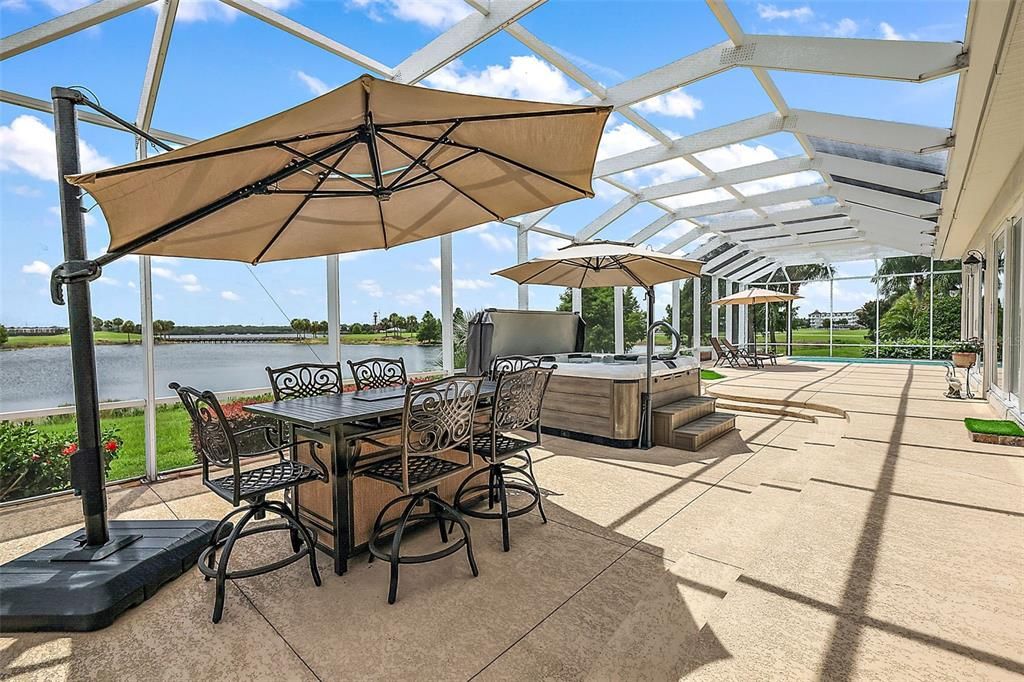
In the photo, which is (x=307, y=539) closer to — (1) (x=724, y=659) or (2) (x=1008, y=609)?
(1) (x=724, y=659)

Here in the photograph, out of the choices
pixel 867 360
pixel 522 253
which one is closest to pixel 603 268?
pixel 522 253

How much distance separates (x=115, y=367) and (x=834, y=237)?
14.7 m

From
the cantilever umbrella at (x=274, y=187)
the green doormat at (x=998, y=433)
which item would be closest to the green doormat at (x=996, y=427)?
the green doormat at (x=998, y=433)

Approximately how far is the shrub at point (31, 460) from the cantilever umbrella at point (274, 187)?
6.28 ft

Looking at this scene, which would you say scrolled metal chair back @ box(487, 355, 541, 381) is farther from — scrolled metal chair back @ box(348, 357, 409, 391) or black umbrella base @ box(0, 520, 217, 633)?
black umbrella base @ box(0, 520, 217, 633)

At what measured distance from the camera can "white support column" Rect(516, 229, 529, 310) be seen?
8.48 metres

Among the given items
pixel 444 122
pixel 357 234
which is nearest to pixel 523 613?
pixel 444 122

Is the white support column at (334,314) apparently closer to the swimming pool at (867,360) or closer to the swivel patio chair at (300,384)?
the swivel patio chair at (300,384)

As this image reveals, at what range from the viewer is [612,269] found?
6352 mm

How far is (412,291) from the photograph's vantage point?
701 centimetres

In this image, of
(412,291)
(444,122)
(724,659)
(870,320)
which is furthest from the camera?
(870,320)

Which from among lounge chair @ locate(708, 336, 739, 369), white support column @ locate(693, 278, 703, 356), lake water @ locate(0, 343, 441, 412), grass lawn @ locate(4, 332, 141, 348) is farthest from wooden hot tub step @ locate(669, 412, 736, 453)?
white support column @ locate(693, 278, 703, 356)

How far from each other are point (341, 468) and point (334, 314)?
11.0ft

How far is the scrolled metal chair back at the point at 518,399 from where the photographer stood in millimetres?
2977
